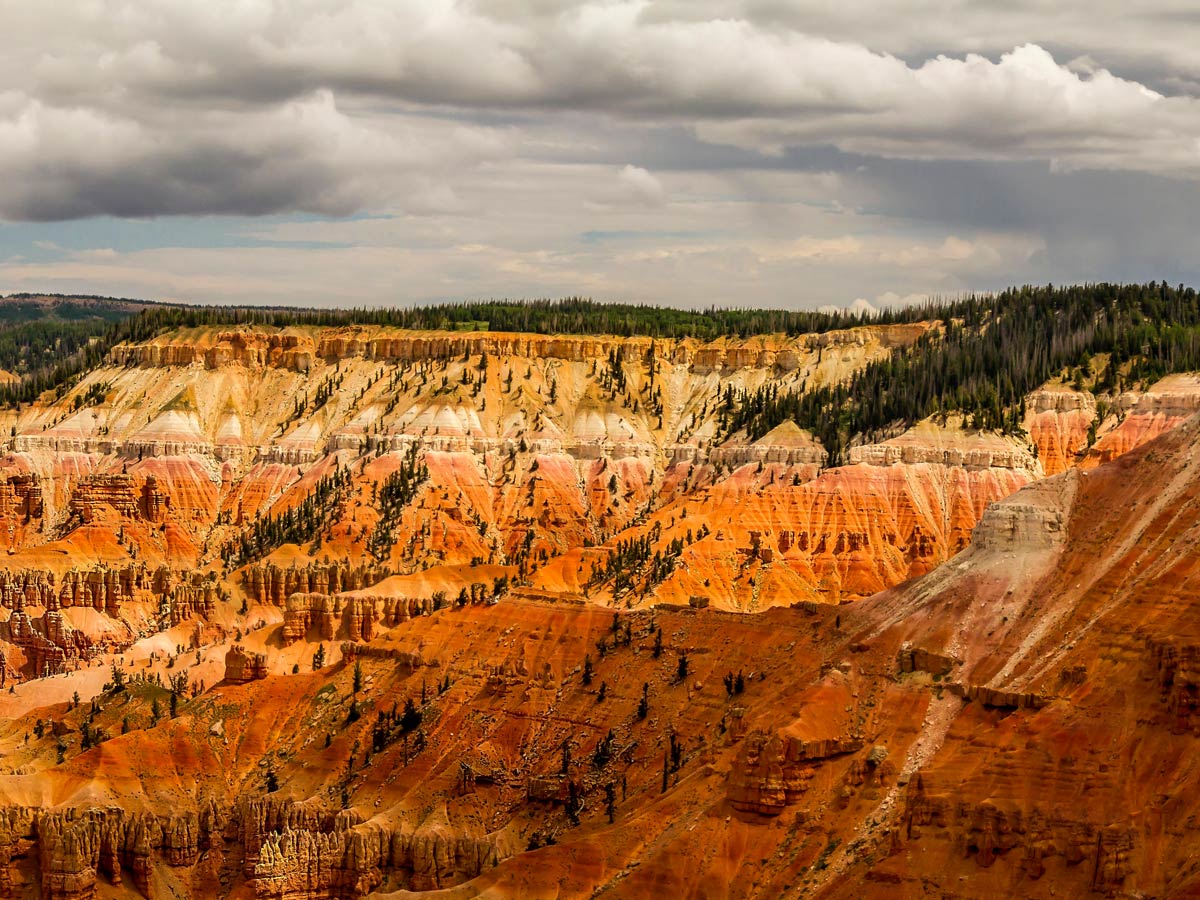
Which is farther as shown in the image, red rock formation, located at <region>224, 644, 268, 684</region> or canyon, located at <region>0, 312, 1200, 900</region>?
red rock formation, located at <region>224, 644, 268, 684</region>

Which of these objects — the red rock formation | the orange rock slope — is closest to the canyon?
the orange rock slope

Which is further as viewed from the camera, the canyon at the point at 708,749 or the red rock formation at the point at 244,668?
the red rock formation at the point at 244,668

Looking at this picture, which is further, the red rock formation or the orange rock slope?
the red rock formation

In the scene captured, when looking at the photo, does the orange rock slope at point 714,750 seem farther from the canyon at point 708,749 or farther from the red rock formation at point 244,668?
the red rock formation at point 244,668

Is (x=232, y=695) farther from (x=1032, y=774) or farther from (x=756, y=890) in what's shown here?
(x=1032, y=774)

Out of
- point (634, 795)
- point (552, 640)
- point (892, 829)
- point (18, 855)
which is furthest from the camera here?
point (552, 640)

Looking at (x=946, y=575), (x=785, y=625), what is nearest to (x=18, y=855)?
(x=785, y=625)

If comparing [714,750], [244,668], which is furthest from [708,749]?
[244,668]

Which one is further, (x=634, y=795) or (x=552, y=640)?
(x=552, y=640)

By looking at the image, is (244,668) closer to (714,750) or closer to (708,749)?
(708,749)

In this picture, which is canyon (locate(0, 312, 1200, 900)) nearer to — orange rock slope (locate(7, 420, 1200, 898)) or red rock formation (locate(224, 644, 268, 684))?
orange rock slope (locate(7, 420, 1200, 898))

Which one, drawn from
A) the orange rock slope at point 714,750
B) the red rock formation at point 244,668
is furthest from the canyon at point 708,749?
the red rock formation at point 244,668
